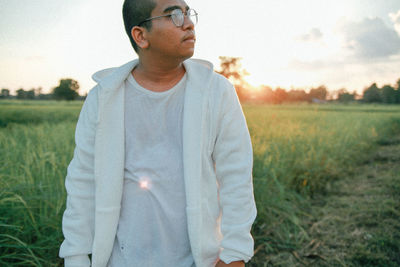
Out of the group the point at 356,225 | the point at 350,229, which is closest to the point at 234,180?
the point at 350,229

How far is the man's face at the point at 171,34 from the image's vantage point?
1024 mm

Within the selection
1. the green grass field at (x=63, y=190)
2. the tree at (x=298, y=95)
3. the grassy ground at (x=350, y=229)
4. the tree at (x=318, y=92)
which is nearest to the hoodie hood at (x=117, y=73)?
the green grass field at (x=63, y=190)

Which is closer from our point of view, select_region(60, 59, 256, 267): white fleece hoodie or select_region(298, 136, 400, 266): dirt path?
select_region(60, 59, 256, 267): white fleece hoodie

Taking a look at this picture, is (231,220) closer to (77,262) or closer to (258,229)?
(77,262)

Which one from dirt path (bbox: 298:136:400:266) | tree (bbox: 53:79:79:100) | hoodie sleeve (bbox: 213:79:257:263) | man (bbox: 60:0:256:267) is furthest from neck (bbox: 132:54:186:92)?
tree (bbox: 53:79:79:100)

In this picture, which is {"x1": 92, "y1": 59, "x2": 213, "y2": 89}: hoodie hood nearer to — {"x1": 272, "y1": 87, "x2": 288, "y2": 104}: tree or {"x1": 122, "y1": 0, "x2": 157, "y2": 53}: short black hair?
{"x1": 122, "y1": 0, "x2": 157, "y2": 53}: short black hair

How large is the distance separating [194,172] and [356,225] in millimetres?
2604

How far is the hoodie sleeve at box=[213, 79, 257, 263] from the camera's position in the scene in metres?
0.99

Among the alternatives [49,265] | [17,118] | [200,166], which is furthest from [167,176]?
[17,118]

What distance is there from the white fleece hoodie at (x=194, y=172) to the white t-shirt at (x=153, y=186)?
42mm

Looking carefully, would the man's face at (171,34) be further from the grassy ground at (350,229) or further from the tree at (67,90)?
the tree at (67,90)

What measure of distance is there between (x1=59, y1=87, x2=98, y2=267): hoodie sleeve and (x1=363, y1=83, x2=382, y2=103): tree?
39.4 m

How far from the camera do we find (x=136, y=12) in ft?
3.60

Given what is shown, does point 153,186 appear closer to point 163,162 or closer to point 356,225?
point 163,162
